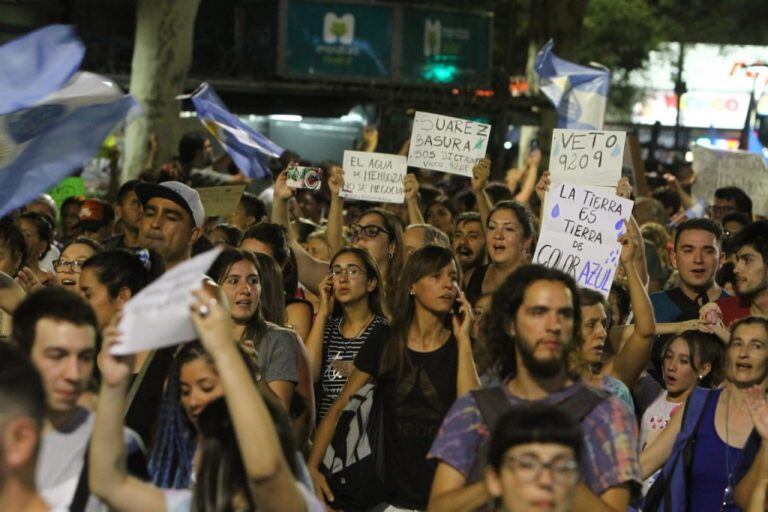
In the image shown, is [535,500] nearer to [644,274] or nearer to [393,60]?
[644,274]

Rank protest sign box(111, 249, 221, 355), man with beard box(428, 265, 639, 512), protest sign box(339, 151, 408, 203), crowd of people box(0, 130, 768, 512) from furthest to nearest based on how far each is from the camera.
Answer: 1. protest sign box(339, 151, 408, 203)
2. man with beard box(428, 265, 639, 512)
3. crowd of people box(0, 130, 768, 512)
4. protest sign box(111, 249, 221, 355)

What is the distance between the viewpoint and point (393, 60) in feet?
90.4

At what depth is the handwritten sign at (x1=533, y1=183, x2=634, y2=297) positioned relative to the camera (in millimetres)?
7969

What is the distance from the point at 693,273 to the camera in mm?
8641

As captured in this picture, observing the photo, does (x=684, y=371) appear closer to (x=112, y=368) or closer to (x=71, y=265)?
(x=71, y=265)

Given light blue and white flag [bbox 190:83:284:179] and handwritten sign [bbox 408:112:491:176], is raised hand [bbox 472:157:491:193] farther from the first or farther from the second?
light blue and white flag [bbox 190:83:284:179]

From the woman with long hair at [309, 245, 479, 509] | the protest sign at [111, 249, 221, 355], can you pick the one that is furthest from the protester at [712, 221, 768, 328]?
the protest sign at [111, 249, 221, 355]

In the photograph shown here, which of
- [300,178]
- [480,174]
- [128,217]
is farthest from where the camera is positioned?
[480,174]

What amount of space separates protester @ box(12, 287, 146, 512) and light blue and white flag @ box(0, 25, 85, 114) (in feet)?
6.13

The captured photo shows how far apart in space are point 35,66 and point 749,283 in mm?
3844

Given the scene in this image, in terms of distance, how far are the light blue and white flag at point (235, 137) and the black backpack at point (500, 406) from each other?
7.49 m

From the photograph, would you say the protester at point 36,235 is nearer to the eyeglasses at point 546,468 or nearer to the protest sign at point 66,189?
the protest sign at point 66,189

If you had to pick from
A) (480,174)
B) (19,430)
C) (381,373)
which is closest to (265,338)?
(381,373)

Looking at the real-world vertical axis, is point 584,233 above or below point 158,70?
below
